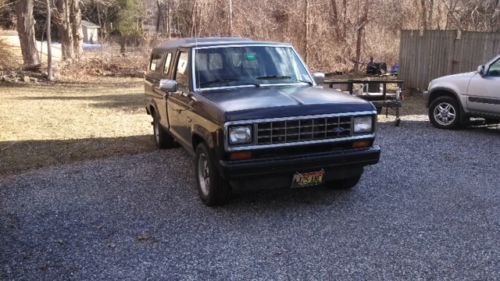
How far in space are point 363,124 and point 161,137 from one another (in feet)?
13.6

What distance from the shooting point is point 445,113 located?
32.9 feet

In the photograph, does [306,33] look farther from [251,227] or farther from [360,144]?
[251,227]

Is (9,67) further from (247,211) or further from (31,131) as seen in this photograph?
(247,211)

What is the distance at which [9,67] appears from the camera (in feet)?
76.1

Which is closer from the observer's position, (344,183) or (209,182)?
(209,182)

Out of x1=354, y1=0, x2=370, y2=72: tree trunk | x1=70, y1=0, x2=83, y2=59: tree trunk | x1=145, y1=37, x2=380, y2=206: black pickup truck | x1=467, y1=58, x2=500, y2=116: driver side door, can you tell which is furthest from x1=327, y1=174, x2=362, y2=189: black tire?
x1=70, y1=0, x2=83, y2=59: tree trunk

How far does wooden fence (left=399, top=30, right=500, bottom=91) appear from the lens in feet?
Answer: 44.8

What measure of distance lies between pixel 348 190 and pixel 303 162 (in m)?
1.37

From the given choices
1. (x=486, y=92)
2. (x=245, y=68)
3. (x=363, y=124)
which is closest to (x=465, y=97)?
(x=486, y=92)

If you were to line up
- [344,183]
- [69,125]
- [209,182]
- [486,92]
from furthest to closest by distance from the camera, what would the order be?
[69,125] → [486,92] → [344,183] → [209,182]

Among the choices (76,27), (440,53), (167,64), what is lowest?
(440,53)

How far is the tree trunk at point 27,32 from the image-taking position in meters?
22.9

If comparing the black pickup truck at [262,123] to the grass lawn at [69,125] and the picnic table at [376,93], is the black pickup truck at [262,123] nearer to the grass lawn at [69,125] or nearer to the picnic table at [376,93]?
the grass lawn at [69,125]

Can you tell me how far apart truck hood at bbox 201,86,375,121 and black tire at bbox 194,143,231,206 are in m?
0.60
